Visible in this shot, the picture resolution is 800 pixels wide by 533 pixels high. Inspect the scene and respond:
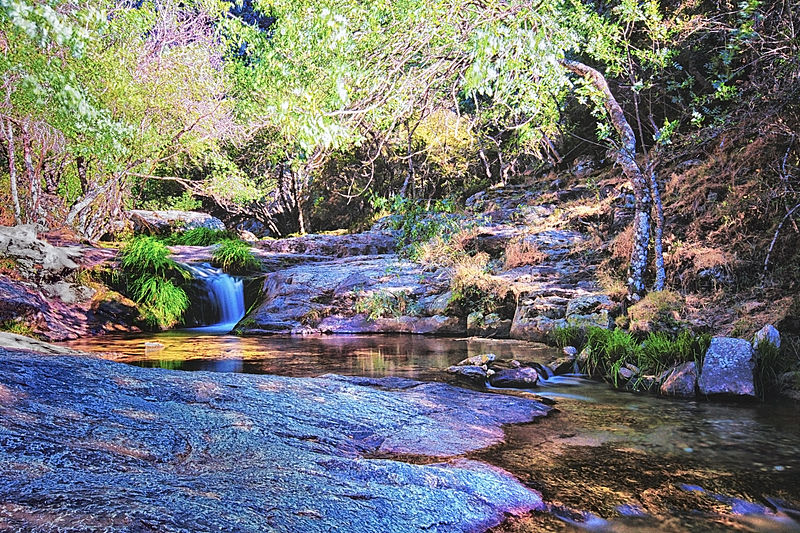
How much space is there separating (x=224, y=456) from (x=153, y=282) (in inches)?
411

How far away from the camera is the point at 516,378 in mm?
5734

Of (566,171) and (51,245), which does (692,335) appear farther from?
(51,245)

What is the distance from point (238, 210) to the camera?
984 inches

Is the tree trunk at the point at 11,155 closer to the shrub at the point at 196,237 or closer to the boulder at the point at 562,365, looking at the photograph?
the shrub at the point at 196,237

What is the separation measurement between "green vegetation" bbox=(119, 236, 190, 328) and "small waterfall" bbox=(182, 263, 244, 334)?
34 centimetres


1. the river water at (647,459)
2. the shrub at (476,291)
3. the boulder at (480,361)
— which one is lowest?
the river water at (647,459)

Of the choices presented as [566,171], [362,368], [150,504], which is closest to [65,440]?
[150,504]

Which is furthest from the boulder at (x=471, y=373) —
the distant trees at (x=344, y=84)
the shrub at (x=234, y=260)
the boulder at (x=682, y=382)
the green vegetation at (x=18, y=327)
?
the shrub at (x=234, y=260)

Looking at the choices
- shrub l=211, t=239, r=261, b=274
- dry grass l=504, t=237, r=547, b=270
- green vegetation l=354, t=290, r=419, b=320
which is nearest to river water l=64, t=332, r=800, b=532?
green vegetation l=354, t=290, r=419, b=320

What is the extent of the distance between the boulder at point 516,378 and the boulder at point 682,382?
139 centimetres

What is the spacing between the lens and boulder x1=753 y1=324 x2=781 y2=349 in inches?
202

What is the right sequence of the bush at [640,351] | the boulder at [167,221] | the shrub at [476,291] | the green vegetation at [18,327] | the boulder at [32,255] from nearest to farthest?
the bush at [640,351] < the green vegetation at [18,327] < the boulder at [32,255] < the shrub at [476,291] < the boulder at [167,221]

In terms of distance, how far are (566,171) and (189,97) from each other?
11968mm

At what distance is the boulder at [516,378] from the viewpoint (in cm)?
567
